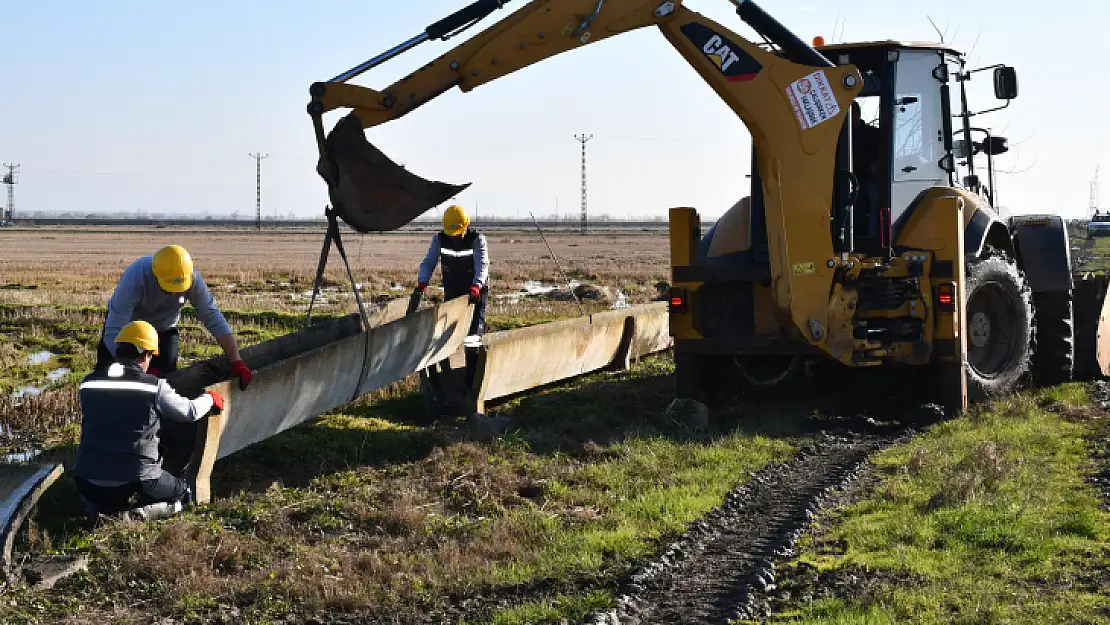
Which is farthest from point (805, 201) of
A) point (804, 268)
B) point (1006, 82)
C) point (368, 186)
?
point (368, 186)

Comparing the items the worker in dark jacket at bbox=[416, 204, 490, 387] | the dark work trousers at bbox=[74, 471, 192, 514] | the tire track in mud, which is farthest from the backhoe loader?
the dark work trousers at bbox=[74, 471, 192, 514]

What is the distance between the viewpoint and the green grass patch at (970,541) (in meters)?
5.43

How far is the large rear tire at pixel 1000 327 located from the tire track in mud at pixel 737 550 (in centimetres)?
246

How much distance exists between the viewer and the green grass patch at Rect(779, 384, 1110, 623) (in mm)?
5430

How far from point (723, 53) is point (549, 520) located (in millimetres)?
4337

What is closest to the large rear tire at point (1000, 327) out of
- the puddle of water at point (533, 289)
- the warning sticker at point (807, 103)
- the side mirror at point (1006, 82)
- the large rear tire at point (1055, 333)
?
the large rear tire at point (1055, 333)

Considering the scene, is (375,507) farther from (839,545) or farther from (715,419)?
(715,419)

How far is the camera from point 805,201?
964 cm

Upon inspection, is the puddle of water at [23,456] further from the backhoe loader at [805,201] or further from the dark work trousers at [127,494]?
the backhoe loader at [805,201]

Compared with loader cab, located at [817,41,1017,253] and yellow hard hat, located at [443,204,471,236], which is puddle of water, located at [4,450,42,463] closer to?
yellow hard hat, located at [443,204,471,236]

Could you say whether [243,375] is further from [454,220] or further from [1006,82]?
[1006,82]

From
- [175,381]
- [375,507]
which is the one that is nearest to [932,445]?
[375,507]

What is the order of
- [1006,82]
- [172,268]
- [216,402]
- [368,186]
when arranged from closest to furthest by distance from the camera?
[216,402] → [172,268] → [368,186] → [1006,82]

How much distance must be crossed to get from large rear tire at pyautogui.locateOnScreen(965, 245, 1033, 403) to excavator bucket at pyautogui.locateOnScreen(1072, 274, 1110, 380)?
155cm
